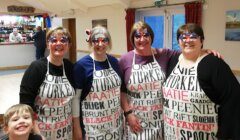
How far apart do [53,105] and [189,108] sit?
36.7 inches

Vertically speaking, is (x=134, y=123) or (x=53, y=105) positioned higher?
(x=53, y=105)

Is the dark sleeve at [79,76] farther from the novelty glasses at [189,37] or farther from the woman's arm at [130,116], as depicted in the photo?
the novelty glasses at [189,37]

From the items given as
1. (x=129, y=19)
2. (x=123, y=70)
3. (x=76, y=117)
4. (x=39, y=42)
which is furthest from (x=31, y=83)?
(x=39, y=42)

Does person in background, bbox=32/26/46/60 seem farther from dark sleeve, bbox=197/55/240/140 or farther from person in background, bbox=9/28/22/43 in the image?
dark sleeve, bbox=197/55/240/140

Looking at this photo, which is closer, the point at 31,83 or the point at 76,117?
the point at 31,83

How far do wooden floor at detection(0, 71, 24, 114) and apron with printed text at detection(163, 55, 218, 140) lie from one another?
3611 millimetres

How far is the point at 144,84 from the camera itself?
6.56 ft

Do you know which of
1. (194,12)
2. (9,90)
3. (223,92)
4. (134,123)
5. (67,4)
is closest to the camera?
(223,92)

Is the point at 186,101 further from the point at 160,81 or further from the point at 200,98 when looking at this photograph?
the point at 160,81

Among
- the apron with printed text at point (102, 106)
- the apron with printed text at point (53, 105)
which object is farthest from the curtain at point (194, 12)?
the apron with printed text at point (53, 105)

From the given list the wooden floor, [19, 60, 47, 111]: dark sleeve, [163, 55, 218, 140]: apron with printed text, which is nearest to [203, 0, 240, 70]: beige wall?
[163, 55, 218, 140]: apron with printed text

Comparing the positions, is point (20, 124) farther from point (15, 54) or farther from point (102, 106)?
point (15, 54)

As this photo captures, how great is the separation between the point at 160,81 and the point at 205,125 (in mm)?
461

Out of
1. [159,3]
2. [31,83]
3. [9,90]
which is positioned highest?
[159,3]
